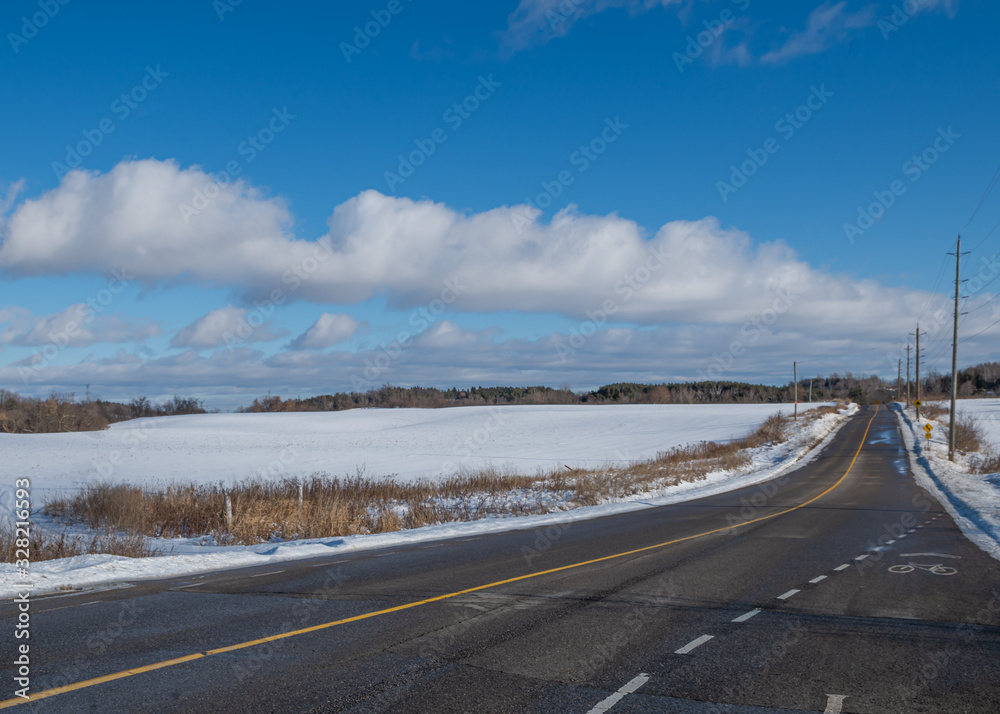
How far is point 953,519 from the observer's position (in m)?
19.0

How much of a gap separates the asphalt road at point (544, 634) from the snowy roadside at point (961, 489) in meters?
3.65

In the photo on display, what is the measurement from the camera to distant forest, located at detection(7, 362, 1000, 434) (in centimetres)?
7631

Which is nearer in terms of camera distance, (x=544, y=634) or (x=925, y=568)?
(x=544, y=634)

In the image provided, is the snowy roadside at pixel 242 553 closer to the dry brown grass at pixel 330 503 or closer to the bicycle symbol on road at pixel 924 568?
the dry brown grass at pixel 330 503

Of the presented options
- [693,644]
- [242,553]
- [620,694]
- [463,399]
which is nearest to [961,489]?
[693,644]

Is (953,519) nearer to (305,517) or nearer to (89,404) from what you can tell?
(305,517)

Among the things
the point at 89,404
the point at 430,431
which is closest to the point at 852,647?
the point at 430,431

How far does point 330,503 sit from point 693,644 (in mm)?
14887

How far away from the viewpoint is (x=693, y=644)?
275 inches

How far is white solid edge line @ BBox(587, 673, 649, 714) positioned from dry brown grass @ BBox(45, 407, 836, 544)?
41.7 ft

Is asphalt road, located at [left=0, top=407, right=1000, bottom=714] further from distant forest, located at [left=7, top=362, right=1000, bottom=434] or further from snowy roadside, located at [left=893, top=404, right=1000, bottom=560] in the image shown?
Answer: distant forest, located at [left=7, top=362, right=1000, bottom=434]

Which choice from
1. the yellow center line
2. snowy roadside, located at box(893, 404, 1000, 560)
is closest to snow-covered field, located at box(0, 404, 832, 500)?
snowy roadside, located at box(893, 404, 1000, 560)

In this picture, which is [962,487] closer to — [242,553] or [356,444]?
Answer: [242,553]

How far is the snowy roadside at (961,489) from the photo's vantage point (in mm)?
16441
